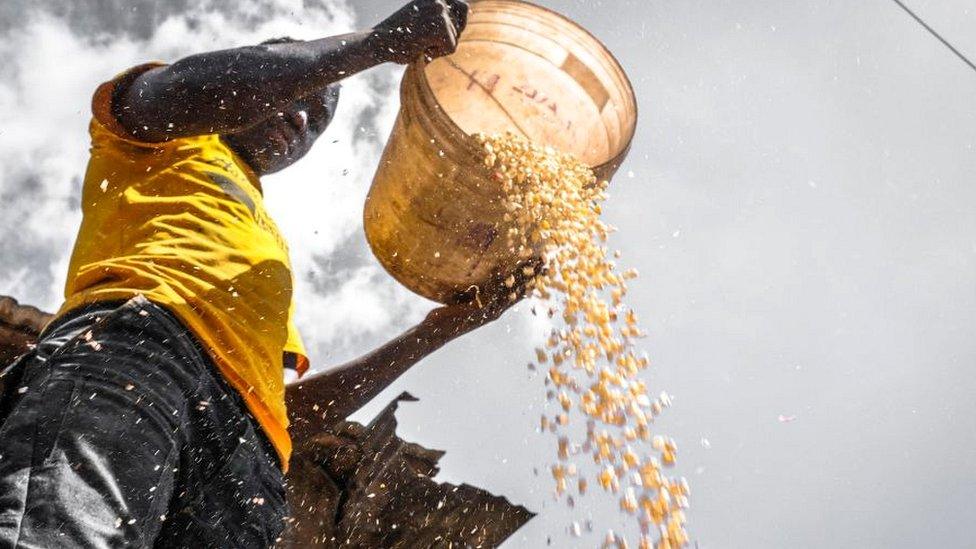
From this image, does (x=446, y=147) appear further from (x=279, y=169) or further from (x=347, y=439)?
(x=347, y=439)

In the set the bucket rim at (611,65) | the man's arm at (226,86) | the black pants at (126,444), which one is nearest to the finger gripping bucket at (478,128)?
the bucket rim at (611,65)

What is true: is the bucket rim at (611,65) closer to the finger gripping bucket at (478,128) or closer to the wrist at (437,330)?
the finger gripping bucket at (478,128)

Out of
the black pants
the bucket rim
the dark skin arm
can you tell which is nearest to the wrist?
the dark skin arm

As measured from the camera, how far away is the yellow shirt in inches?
53.4

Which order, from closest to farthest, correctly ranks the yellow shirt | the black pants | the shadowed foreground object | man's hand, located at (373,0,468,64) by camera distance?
the black pants, the yellow shirt, man's hand, located at (373,0,468,64), the shadowed foreground object

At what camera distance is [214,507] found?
1.36m

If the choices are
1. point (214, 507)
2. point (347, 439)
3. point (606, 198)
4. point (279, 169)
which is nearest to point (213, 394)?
point (214, 507)

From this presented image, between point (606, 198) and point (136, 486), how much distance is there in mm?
1616

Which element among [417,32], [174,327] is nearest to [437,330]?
[417,32]

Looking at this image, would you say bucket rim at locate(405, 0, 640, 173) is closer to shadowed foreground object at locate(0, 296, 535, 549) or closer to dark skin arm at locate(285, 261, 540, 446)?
dark skin arm at locate(285, 261, 540, 446)

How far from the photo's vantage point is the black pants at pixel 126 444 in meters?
0.99

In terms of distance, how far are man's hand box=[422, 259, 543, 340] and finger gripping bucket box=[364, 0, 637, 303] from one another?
0.04 metres

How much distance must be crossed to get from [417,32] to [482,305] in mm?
936

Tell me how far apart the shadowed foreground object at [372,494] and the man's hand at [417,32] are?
175 centimetres
